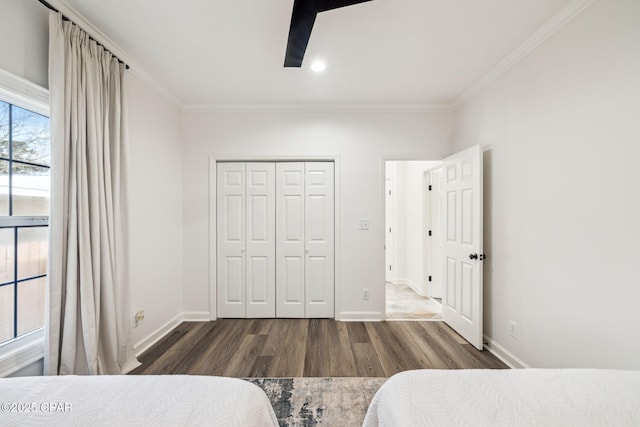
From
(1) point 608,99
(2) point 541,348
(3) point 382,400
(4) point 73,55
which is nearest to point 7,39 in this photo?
(4) point 73,55

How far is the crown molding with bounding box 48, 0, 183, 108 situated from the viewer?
66.3 inches

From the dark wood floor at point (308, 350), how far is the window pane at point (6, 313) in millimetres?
905

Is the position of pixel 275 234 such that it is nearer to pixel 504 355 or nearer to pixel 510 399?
pixel 504 355

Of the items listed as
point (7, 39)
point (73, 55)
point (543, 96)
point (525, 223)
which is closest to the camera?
point (7, 39)

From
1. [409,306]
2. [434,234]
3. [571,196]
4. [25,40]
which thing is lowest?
[409,306]

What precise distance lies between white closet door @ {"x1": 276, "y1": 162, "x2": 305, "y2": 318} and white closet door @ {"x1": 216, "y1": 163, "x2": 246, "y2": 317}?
45cm

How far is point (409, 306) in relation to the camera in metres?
3.74

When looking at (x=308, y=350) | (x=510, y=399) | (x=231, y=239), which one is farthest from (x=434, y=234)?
(x=510, y=399)

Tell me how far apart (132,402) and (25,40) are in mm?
2063

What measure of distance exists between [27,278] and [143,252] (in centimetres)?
87

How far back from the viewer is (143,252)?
2.50m

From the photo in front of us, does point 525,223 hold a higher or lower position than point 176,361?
higher

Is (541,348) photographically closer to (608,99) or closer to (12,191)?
(608,99)

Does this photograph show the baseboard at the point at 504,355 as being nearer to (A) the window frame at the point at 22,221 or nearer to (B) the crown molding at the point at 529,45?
(B) the crown molding at the point at 529,45
